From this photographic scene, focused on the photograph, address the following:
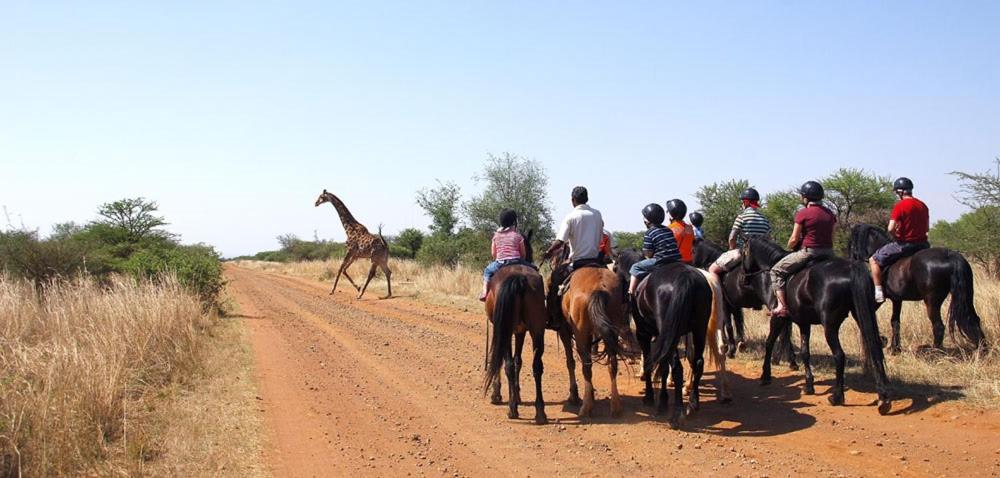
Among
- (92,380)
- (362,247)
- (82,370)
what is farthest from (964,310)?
(362,247)

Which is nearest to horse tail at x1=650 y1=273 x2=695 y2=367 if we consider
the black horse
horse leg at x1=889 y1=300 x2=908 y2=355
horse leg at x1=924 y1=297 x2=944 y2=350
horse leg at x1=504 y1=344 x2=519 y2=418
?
horse leg at x1=504 y1=344 x2=519 y2=418

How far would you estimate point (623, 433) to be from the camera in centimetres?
696

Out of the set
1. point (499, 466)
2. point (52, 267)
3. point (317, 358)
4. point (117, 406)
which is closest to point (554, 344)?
point (317, 358)

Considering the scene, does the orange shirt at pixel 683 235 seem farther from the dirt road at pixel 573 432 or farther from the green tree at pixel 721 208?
the green tree at pixel 721 208

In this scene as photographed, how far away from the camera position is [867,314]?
7.42 m

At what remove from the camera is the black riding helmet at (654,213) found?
8.20 meters

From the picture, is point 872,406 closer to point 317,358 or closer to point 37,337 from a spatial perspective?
point 317,358

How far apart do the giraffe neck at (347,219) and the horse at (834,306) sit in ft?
51.8

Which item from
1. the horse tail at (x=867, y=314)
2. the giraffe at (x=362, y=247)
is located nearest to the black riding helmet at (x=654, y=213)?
the horse tail at (x=867, y=314)

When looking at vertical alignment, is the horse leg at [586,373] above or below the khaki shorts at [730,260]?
below

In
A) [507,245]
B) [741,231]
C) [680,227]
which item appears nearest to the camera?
[507,245]

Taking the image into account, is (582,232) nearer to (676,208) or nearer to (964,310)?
(676,208)

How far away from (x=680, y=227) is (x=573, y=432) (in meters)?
3.52

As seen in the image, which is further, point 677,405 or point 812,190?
point 812,190
